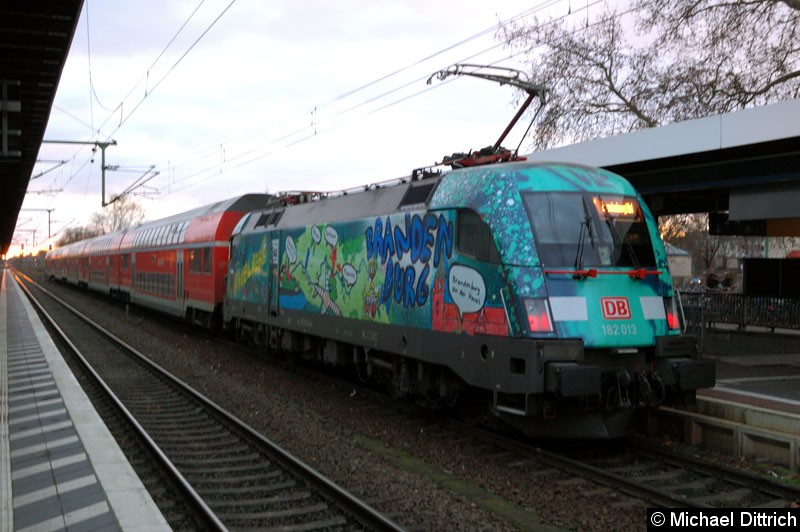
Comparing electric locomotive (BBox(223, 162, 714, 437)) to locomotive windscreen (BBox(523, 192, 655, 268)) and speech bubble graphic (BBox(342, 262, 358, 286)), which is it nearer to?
locomotive windscreen (BBox(523, 192, 655, 268))

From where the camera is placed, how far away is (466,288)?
825 cm

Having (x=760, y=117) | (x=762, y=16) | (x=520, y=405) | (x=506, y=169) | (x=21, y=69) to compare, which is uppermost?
(x=762, y=16)

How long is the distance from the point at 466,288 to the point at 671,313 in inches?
96.0

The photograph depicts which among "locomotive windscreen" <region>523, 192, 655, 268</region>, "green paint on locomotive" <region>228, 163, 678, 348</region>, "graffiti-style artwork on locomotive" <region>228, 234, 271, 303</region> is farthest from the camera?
"graffiti-style artwork on locomotive" <region>228, 234, 271, 303</region>

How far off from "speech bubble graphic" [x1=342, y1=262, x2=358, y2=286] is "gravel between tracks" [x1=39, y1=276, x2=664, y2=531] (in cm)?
201

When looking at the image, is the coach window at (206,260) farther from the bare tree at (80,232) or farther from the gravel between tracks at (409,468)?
the bare tree at (80,232)

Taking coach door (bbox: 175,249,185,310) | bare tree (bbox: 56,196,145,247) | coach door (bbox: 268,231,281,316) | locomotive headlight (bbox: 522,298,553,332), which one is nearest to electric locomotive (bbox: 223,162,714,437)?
locomotive headlight (bbox: 522,298,553,332)

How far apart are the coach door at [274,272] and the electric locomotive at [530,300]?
4259 millimetres

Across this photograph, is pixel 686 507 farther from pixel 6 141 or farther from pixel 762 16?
pixel 762 16

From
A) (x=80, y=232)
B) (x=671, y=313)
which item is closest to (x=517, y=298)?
(x=671, y=313)

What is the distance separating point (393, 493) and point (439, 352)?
2.12 meters

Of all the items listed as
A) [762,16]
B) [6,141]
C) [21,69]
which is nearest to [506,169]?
[21,69]

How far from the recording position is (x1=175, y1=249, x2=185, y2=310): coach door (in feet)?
71.8

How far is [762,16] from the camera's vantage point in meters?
20.8
